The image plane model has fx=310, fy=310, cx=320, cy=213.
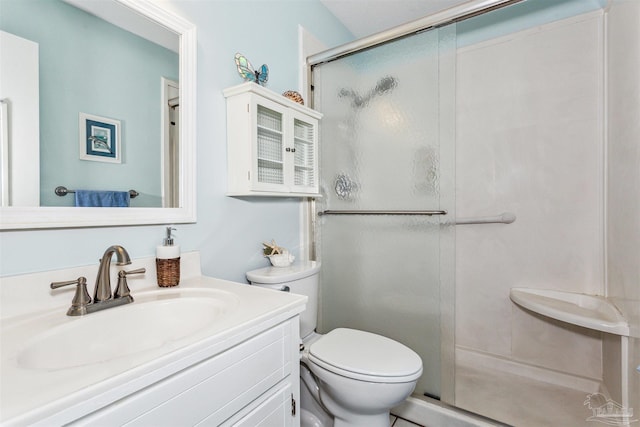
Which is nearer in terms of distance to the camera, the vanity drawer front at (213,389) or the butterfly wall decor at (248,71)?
the vanity drawer front at (213,389)

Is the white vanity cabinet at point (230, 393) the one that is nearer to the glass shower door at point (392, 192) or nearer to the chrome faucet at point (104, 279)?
the chrome faucet at point (104, 279)

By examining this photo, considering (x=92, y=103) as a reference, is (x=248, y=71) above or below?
above

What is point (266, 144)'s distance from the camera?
1.43 metres

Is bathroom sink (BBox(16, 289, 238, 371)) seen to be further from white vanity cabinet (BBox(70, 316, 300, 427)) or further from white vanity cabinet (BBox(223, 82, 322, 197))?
white vanity cabinet (BBox(223, 82, 322, 197))

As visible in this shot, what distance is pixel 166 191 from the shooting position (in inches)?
44.1

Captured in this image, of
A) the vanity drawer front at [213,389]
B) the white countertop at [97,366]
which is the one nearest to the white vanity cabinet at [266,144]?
the white countertop at [97,366]

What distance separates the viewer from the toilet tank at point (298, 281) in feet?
4.40

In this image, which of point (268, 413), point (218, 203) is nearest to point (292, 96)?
point (218, 203)

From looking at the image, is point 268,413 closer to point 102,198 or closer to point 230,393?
point 230,393

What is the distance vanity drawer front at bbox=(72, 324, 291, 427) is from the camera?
0.53 metres

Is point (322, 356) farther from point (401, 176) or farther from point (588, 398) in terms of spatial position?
point (588, 398)

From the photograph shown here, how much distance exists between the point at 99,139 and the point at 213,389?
2.63ft

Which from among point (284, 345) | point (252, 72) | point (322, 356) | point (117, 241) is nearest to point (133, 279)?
point (117, 241)

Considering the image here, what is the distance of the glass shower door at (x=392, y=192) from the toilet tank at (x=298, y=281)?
0.33 meters
